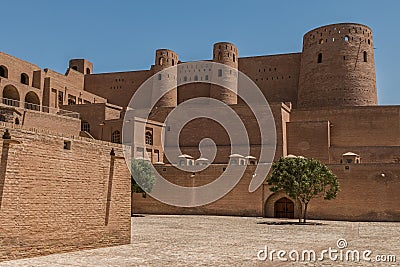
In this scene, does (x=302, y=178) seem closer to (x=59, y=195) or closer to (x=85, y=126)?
(x=59, y=195)

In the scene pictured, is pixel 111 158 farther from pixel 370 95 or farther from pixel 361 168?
pixel 370 95

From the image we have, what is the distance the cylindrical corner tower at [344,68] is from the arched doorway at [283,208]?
1031cm

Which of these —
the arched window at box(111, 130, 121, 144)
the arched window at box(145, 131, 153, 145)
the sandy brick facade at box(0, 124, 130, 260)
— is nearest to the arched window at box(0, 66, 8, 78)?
the arched window at box(111, 130, 121, 144)

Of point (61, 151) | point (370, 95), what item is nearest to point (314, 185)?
point (61, 151)

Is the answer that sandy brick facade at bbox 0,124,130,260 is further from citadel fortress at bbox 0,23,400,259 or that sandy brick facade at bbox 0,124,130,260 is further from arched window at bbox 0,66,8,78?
arched window at bbox 0,66,8,78

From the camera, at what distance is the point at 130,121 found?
27.4 m

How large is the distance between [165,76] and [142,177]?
47.6 feet

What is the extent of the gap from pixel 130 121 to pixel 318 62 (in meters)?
12.8

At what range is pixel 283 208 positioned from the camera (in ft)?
72.8

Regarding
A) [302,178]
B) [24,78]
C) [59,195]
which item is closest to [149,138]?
[24,78]

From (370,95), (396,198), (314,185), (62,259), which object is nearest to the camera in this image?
(62,259)

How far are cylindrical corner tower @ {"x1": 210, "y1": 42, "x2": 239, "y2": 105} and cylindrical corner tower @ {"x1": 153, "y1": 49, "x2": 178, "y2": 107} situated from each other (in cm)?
308

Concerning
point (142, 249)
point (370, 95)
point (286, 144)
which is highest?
point (370, 95)

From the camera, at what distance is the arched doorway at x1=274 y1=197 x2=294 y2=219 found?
2206cm
